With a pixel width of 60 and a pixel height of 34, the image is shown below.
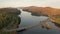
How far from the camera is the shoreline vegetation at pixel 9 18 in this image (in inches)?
69.6

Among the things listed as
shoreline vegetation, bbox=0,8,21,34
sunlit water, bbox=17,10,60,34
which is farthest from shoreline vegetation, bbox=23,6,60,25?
shoreline vegetation, bbox=0,8,21,34

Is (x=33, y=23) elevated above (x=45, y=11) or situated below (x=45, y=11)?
below

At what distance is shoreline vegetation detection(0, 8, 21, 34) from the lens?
1.77 metres

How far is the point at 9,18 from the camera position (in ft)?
5.93

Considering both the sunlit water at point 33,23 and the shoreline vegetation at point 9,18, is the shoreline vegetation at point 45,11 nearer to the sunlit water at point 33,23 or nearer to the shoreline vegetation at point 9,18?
the sunlit water at point 33,23

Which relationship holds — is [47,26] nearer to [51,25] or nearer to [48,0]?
[51,25]

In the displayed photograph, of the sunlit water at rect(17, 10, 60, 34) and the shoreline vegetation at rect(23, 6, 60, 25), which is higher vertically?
the shoreline vegetation at rect(23, 6, 60, 25)

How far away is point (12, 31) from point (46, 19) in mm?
487

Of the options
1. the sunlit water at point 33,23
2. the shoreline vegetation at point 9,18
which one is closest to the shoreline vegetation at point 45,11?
the sunlit water at point 33,23

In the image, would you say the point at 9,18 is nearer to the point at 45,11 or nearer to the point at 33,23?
the point at 33,23

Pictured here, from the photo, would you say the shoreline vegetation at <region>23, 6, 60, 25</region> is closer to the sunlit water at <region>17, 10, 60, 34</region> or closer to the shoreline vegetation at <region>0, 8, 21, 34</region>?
the sunlit water at <region>17, 10, 60, 34</region>

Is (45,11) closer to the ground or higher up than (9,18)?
higher up

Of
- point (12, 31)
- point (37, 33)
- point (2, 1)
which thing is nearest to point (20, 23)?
point (12, 31)

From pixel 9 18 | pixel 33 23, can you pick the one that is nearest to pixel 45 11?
pixel 33 23
